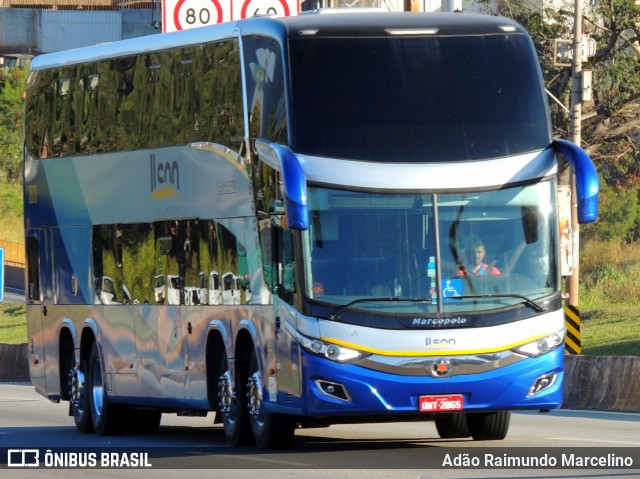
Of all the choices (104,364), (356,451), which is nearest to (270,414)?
(356,451)

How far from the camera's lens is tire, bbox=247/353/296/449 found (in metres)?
16.0

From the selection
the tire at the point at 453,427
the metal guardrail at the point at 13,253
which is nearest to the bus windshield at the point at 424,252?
the tire at the point at 453,427

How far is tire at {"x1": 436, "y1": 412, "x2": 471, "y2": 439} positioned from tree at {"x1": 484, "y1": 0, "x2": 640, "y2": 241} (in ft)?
79.3

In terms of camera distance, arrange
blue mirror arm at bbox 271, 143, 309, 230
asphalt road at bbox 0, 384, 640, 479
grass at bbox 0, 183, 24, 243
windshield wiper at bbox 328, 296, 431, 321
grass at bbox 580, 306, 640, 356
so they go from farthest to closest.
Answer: grass at bbox 0, 183, 24, 243, grass at bbox 580, 306, 640, 356, windshield wiper at bbox 328, 296, 431, 321, blue mirror arm at bbox 271, 143, 309, 230, asphalt road at bbox 0, 384, 640, 479

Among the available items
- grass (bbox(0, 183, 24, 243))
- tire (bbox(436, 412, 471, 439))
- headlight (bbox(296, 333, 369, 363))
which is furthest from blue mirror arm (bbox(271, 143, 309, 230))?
grass (bbox(0, 183, 24, 243))

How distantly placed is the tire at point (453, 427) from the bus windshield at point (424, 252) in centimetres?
277

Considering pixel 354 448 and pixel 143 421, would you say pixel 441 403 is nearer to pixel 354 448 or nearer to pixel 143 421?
pixel 354 448

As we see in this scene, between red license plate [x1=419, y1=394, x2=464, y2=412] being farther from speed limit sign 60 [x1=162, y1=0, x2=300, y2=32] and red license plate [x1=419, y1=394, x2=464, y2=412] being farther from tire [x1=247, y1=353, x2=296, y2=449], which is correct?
speed limit sign 60 [x1=162, y1=0, x2=300, y2=32]

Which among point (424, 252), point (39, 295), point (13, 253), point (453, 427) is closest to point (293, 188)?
point (424, 252)

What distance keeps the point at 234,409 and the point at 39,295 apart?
22.6 ft

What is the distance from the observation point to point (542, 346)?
1507 cm

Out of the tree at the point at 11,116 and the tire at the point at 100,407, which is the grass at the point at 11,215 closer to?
the tree at the point at 11,116

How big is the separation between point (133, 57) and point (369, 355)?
6498 mm

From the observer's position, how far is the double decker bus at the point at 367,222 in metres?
14.7
